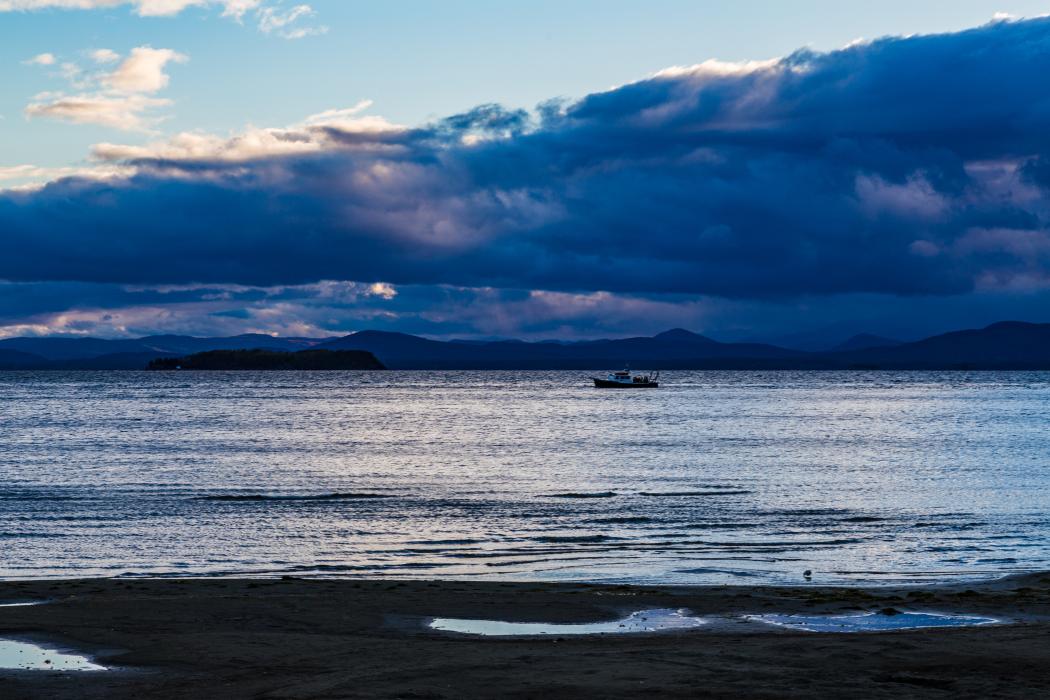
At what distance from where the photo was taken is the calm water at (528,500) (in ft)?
101

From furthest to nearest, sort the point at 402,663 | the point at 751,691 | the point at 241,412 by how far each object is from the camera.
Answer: the point at 241,412 → the point at 402,663 → the point at 751,691

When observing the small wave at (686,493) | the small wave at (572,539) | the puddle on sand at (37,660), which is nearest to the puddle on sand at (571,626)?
the puddle on sand at (37,660)

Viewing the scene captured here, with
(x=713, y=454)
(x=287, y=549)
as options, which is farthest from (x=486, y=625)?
(x=713, y=454)

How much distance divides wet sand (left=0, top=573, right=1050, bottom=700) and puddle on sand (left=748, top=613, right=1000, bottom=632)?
1.84ft

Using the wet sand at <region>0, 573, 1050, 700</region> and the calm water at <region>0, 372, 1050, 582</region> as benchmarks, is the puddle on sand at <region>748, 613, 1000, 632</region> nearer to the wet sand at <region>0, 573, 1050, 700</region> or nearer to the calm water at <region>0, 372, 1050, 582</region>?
the wet sand at <region>0, 573, 1050, 700</region>

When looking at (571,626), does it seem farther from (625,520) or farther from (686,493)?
(686,493)

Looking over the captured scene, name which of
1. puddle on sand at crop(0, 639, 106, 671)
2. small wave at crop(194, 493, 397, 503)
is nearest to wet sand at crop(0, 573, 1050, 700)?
puddle on sand at crop(0, 639, 106, 671)

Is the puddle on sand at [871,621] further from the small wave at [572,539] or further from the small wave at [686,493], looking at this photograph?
the small wave at [686,493]

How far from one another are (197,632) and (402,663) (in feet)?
17.2

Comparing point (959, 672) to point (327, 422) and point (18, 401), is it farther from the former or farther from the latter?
point (18, 401)

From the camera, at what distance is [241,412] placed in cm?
12975

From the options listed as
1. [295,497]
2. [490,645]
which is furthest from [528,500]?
[490,645]

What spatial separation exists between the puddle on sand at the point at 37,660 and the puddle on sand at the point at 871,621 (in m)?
11.8

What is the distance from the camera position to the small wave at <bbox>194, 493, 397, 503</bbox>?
46.4m
